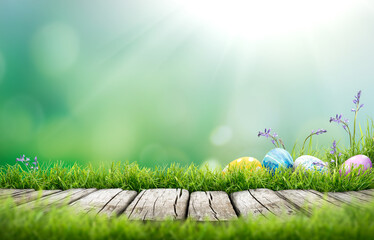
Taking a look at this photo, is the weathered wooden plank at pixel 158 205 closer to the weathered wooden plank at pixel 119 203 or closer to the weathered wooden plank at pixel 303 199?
the weathered wooden plank at pixel 119 203

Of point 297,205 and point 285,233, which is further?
point 297,205

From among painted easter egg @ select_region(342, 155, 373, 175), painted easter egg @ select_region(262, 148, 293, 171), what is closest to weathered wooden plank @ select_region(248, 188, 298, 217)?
painted easter egg @ select_region(262, 148, 293, 171)

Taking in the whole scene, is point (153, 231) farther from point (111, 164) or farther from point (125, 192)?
point (111, 164)

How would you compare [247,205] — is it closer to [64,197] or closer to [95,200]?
[95,200]

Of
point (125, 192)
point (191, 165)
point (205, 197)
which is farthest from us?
point (191, 165)

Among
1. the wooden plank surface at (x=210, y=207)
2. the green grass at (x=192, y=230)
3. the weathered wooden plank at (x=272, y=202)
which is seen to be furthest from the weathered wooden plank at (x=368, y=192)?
the green grass at (x=192, y=230)

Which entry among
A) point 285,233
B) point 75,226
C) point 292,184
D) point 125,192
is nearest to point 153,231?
point 75,226

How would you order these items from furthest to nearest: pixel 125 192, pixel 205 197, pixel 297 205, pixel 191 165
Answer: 1. pixel 191 165
2. pixel 125 192
3. pixel 205 197
4. pixel 297 205
